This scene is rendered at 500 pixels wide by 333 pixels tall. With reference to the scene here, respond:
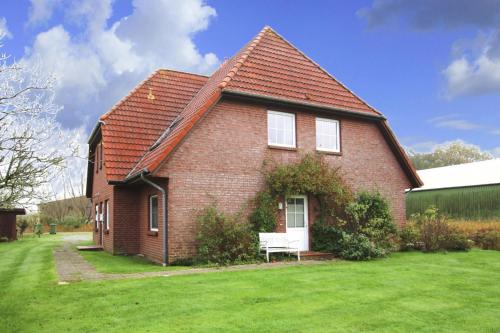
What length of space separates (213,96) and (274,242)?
4922mm

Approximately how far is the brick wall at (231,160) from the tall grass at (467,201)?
1430cm

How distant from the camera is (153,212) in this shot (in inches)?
625

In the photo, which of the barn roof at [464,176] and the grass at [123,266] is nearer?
the grass at [123,266]

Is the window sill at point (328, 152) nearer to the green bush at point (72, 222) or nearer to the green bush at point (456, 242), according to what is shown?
the green bush at point (456, 242)

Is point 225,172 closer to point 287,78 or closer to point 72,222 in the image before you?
point 287,78

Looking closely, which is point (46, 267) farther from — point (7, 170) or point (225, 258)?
point (7, 170)

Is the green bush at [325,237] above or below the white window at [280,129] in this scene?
below

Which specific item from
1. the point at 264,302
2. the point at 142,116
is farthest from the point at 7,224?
the point at 264,302

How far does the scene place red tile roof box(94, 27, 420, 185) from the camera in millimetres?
15594

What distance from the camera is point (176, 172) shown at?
1365 cm

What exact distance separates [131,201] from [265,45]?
7930 mm

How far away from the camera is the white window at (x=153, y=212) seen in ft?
51.2

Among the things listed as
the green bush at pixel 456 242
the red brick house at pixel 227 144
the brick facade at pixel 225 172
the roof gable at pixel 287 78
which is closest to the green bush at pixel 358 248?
the red brick house at pixel 227 144

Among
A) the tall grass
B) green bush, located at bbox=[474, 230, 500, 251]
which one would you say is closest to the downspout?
green bush, located at bbox=[474, 230, 500, 251]
